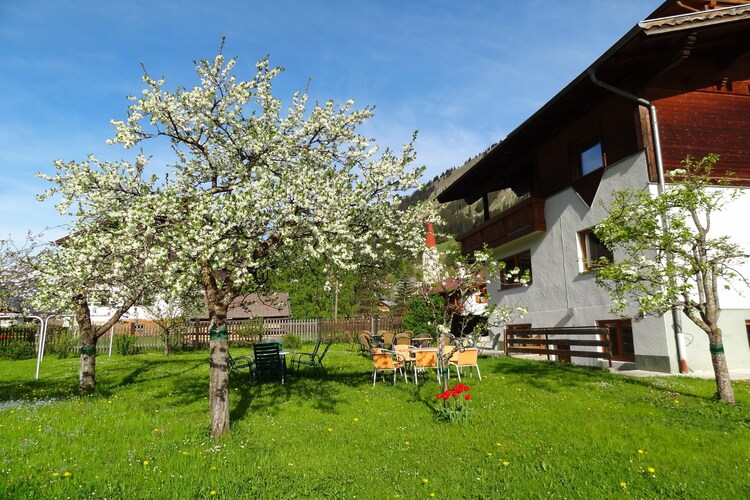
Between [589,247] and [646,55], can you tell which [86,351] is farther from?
[646,55]

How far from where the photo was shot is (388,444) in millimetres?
6285

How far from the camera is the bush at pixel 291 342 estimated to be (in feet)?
86.7

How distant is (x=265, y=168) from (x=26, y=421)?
18.9 feet

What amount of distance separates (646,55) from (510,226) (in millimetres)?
7578

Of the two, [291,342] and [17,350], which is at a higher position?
[17,350]

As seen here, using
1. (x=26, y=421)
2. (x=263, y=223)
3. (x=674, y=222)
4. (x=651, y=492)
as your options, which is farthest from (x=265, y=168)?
(x=674, y=222)

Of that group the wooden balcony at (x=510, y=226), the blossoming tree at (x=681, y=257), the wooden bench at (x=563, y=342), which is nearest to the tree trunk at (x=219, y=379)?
the blossoming tree at (x=681, y=257)

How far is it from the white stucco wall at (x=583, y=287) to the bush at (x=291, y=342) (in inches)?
479

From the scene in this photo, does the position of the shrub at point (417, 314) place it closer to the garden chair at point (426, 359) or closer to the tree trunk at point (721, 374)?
the garden chair at point (426, 359)

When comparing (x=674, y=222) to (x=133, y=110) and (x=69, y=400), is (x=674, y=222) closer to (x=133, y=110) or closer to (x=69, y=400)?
(x=133, y=110)

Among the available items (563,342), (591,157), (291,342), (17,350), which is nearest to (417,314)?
(291,342)

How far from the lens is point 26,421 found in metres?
7.59

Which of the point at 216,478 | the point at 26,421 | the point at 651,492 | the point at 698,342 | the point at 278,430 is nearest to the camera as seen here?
the point at 651,492

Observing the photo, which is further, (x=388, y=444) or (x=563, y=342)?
(x=563, y=342)
